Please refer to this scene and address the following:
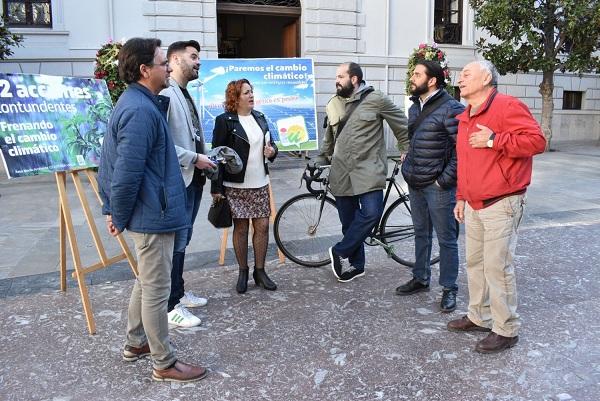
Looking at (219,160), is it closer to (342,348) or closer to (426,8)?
(342,348)

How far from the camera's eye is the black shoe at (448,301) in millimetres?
4168

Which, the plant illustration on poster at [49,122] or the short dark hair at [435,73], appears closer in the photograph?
the plant illustration on poster at [49,122]

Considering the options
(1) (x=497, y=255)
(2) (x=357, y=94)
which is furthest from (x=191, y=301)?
(1) (x=497, y=255)

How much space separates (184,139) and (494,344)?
96.5 inches

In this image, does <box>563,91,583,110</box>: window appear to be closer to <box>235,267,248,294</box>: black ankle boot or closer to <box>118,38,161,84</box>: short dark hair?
<box>235,267,248,294</box>: black ankle boot

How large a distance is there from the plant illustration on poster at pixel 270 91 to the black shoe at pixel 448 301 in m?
5.65

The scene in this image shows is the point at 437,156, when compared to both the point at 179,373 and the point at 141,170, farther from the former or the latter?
the point at 179,373

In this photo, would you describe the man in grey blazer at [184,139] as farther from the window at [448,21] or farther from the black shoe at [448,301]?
the window at [448,21]

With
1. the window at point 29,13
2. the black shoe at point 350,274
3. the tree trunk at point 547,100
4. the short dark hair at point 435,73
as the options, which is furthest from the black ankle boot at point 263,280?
the tree trunk at point 547,100

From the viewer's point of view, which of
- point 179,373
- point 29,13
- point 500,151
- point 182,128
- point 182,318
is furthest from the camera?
point 29,13

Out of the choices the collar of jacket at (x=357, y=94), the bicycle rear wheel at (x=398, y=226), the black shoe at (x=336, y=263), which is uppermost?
the collar of jacket at (x=357, y=94)

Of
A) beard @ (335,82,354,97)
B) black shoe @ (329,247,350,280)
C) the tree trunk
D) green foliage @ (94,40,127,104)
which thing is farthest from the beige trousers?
the tree trunk

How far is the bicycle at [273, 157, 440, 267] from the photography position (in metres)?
5.09

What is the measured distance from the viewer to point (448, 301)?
13.7ft
